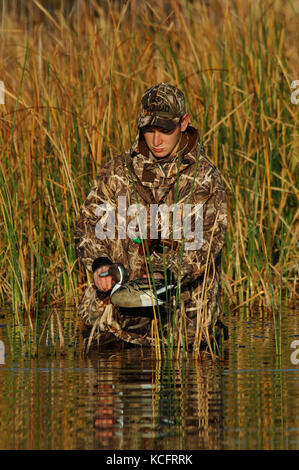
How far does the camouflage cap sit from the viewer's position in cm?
688

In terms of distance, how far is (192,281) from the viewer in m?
6.92

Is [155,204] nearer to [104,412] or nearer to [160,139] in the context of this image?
[160,139]

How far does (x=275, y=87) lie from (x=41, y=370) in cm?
416

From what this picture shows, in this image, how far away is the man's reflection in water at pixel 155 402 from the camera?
4.86m

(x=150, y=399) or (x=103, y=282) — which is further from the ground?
(x=103, y=282)

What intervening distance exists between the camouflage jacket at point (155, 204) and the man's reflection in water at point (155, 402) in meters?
0.53

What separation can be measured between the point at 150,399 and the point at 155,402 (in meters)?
0.08

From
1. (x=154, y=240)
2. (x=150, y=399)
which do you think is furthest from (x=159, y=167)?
(x=150, y=399)

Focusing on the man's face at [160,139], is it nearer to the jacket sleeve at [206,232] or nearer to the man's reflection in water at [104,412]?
the jacket sleeve at [206,232]

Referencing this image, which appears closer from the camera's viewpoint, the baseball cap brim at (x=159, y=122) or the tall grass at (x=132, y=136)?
the baseball cap brim at (x=159, y=122)

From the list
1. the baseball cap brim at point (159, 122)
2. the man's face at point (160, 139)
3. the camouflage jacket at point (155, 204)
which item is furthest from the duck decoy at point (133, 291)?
the baseball cap brim at point (159, 122)

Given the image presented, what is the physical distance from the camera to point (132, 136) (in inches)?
358
